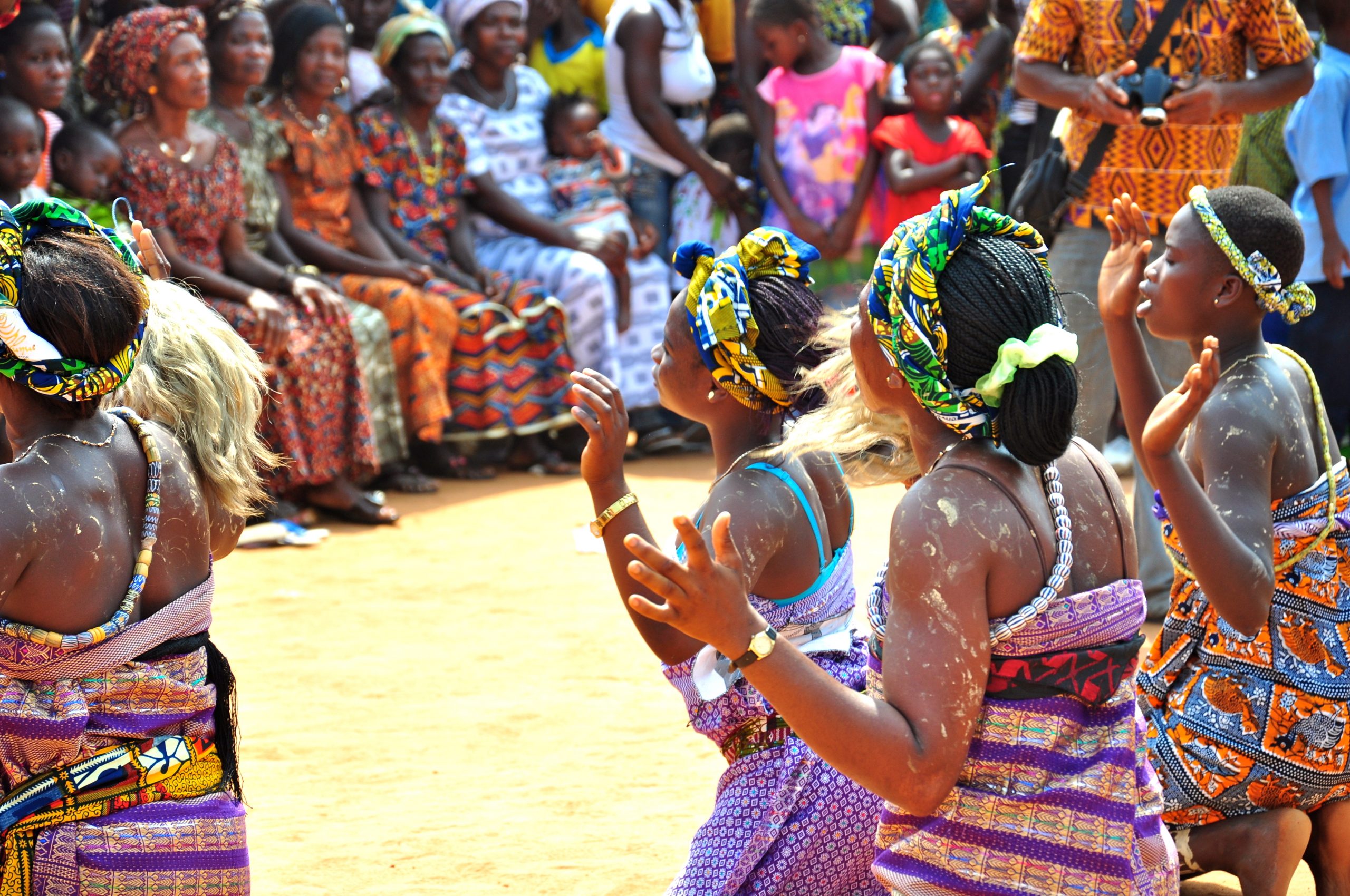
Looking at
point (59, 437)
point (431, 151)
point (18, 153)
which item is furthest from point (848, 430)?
point (431, 151)

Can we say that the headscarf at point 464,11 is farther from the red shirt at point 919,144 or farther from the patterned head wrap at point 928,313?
the patterned head wrap at point 928,313

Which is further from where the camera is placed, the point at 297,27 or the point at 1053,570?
the point at 297,27

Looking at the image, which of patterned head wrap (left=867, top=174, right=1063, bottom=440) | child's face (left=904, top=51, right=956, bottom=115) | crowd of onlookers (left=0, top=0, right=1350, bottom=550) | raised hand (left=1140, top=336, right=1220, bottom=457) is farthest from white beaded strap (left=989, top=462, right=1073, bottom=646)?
child's face (left=904, top=51, right=956, bottom=115)

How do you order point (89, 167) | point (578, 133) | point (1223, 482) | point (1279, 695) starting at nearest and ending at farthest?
point (1223, 482) < point (1279, 695) < point (89, 167) < point (578, 133)

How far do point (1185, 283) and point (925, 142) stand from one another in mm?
6107

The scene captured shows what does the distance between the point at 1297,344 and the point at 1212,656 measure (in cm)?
395

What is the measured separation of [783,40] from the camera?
921 cm

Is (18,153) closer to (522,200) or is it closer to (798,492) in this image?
(522,200)

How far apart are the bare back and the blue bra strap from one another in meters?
1.10

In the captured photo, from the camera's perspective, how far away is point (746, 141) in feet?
32.0

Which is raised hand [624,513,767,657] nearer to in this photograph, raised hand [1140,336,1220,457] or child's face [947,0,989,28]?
raised hand [1140,336,1220,457]

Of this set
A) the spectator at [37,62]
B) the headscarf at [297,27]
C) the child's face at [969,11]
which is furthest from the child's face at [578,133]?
the spectator at [37,62]

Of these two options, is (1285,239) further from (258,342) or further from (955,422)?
(258,342)

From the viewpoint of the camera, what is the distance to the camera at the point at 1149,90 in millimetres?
5316
